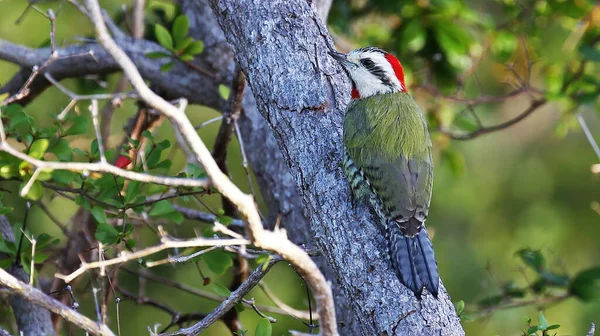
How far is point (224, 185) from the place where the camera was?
6.57 ft

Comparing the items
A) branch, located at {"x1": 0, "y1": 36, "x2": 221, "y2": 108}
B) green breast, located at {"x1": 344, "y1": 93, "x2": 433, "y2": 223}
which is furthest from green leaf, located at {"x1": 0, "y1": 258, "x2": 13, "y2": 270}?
green breast, located at {"x1": 344, "y1": 93, "x2": 433, "y2": 223}

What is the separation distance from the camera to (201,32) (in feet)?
16.2

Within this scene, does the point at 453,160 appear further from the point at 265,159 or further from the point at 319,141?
the point at 319,141

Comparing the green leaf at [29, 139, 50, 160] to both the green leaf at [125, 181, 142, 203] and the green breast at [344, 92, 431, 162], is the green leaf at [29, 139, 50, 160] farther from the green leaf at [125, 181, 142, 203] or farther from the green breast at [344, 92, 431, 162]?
the green breast at [344, 92, 431, 162]

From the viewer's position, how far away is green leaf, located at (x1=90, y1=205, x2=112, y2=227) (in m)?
3.58

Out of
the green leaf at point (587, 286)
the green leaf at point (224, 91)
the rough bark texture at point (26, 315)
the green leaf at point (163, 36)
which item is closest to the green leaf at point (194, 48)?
the green leaf at point (163, 36)

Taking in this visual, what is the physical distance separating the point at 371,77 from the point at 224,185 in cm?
226

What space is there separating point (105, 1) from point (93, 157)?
3208 millimetres

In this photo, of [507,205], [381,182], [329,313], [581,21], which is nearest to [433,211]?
[507,205]

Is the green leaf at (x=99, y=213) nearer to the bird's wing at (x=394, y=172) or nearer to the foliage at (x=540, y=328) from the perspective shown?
the bird's wing at (x=394, y=172)

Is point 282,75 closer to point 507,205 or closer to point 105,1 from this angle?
point 105,1

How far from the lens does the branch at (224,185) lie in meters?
1.97

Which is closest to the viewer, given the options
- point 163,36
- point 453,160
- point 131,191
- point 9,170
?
point 9,170

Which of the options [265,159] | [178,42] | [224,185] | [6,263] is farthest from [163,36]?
[224,185]
